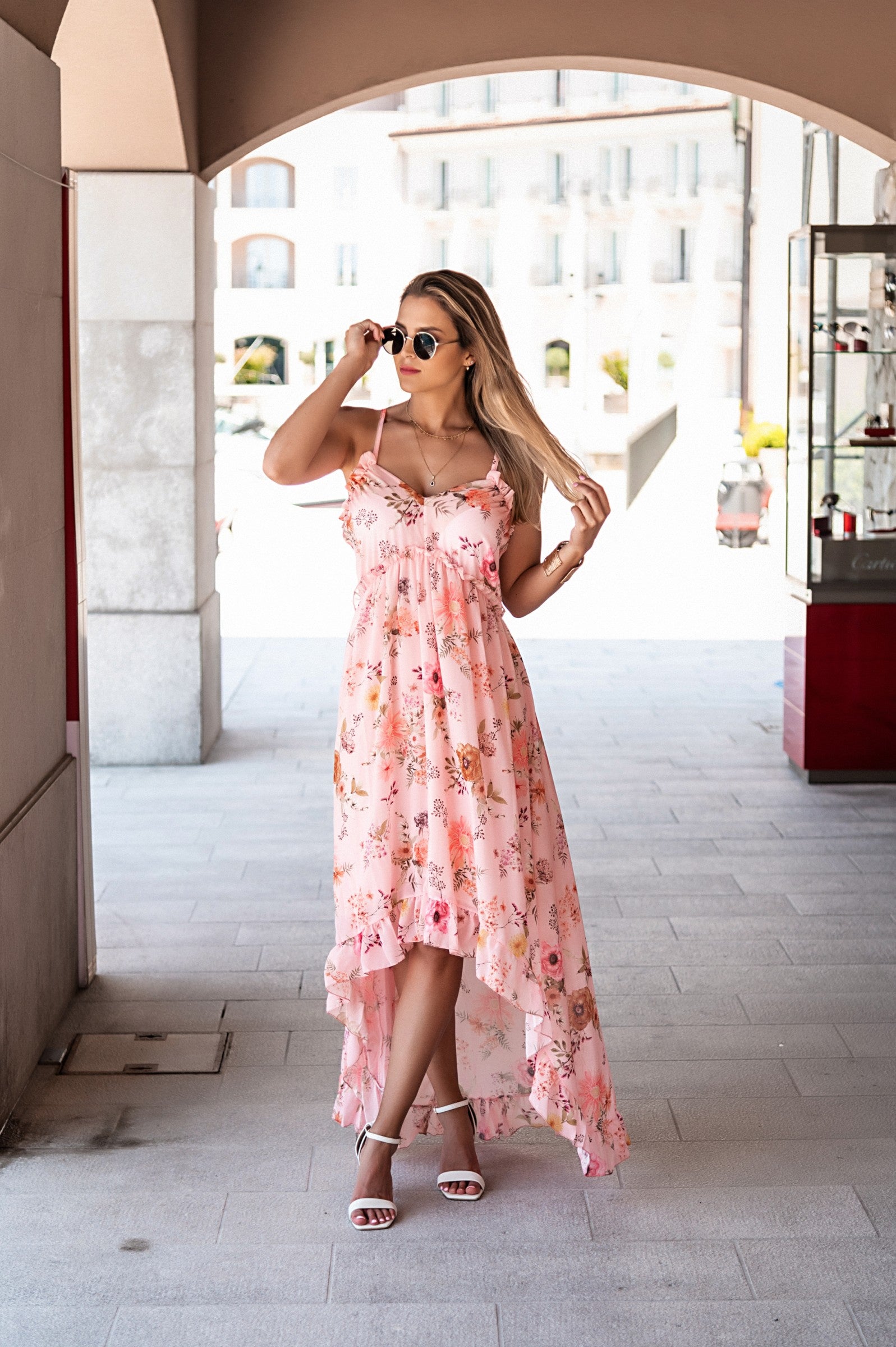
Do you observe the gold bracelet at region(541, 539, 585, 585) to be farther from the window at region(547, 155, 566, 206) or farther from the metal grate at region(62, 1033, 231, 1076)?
the window at region(547, 155, 566, 206)

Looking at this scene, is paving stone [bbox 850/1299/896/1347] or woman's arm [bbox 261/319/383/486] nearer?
paving stone [bbox 850/1299/896/1347]

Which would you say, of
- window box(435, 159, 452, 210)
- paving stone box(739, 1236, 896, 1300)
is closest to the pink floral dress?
paving stone box(739, 1236, 896, 1300)

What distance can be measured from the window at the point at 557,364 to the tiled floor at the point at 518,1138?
154ft

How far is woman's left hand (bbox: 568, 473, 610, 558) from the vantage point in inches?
120

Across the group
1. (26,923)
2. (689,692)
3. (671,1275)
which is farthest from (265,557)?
(671,1275)

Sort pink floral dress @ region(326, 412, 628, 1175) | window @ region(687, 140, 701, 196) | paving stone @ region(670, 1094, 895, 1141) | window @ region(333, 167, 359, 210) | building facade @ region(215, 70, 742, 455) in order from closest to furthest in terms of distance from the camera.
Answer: pink floral dress @ region(326, 412, 628, 1175), paving stone @ region(670, 1094, 895, 1141), window @ region(687, 140, 701, 196), building facade @ region(215, 70, 742, 455), window @ region(333, 167, 359, 210)

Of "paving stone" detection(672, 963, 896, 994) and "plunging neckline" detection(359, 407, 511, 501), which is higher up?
"plunging neckline" detection(359, 407, 511, 501)

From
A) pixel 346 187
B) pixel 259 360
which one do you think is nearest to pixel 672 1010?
pixel 259 360

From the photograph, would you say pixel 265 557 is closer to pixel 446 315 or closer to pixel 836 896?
pixel 836 896

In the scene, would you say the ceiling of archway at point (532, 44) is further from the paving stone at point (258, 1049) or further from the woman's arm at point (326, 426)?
the paving stone at point (258, 1049)

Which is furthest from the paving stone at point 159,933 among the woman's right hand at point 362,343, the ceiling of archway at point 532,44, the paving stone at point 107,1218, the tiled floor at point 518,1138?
the ceiling of archway at point 532,44

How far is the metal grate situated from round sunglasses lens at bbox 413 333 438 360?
1.86 m

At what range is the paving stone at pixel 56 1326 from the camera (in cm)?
266

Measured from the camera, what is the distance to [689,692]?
866cm
